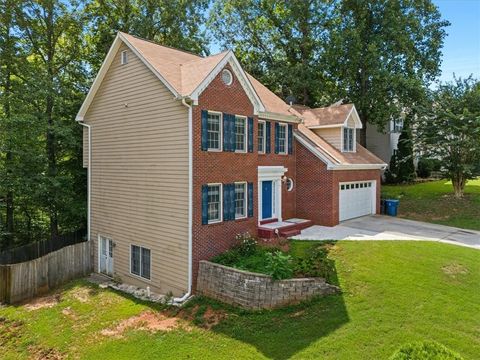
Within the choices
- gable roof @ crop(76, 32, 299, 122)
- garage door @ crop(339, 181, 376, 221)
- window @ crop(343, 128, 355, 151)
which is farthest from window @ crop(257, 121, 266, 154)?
window @ crop(343, 128, 355, 151)

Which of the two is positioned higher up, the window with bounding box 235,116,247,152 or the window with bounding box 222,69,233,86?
the window with bounding box 222,69,233,86

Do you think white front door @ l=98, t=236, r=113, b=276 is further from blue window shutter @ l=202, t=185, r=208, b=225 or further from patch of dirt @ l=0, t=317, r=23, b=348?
blue window shutter @ l=202, t=185, r=208, b=225

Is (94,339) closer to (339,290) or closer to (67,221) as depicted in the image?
→ (339,290)

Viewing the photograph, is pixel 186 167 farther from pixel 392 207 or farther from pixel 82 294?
pixel 392 207

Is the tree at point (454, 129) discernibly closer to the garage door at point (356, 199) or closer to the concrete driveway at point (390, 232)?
the garage door at point (356, 199)

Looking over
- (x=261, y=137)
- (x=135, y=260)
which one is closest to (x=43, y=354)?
(x=135, y=260)

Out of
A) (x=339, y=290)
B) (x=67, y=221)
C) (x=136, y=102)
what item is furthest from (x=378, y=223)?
(x=67, y=221)
